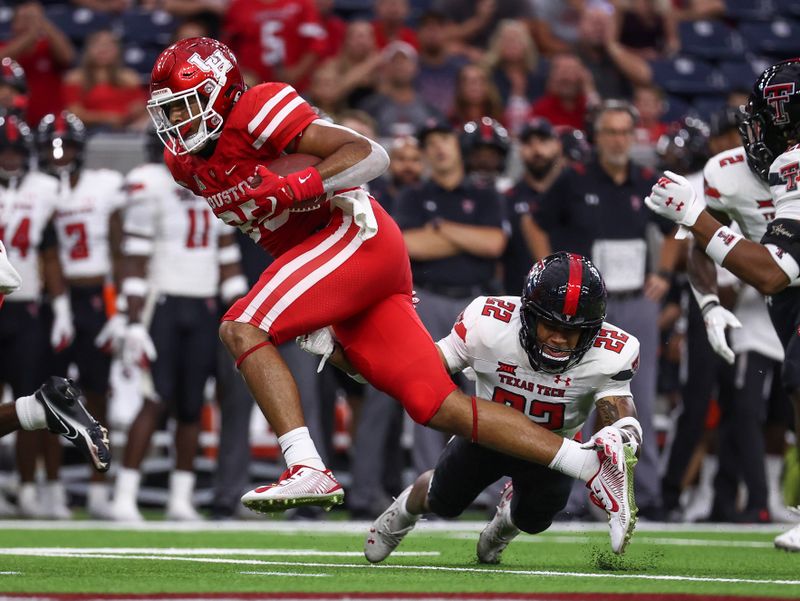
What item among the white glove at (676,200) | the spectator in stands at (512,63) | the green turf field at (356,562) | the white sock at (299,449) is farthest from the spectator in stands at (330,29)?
the white sock at (299,449)

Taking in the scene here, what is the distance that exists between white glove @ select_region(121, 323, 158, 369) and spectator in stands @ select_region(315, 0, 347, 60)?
12.9ft

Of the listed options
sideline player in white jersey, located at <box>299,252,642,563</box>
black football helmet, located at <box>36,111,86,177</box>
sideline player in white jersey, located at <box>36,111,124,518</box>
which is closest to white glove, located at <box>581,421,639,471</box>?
sideline player in white jersey, located at <box>299,252,642,563</box>

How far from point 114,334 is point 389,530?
11.6 feet

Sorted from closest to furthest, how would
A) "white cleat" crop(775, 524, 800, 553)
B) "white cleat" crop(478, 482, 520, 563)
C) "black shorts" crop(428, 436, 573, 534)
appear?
"black shorts" crop(428, 436, 573, 534) < "white cleat" crop(478, 482, 520, 563) < "white cleat" crop(775, 524, 800, 553)

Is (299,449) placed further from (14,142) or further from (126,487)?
(14,142)

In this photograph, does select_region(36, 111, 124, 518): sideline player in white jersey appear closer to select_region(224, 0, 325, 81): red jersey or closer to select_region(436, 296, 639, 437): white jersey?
select_region(224, 0, 325, 81): red jersey

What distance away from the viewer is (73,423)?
17.7 ft

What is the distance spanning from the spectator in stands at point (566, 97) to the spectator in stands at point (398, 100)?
33.5 inches

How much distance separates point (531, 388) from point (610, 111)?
349 cm

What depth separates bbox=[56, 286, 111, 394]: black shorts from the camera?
8.86m

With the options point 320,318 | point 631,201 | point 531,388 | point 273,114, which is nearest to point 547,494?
point 531,388

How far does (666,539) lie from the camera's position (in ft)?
23.6

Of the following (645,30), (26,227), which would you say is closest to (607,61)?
(645,30)

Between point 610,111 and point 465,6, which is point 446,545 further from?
point 465,6
